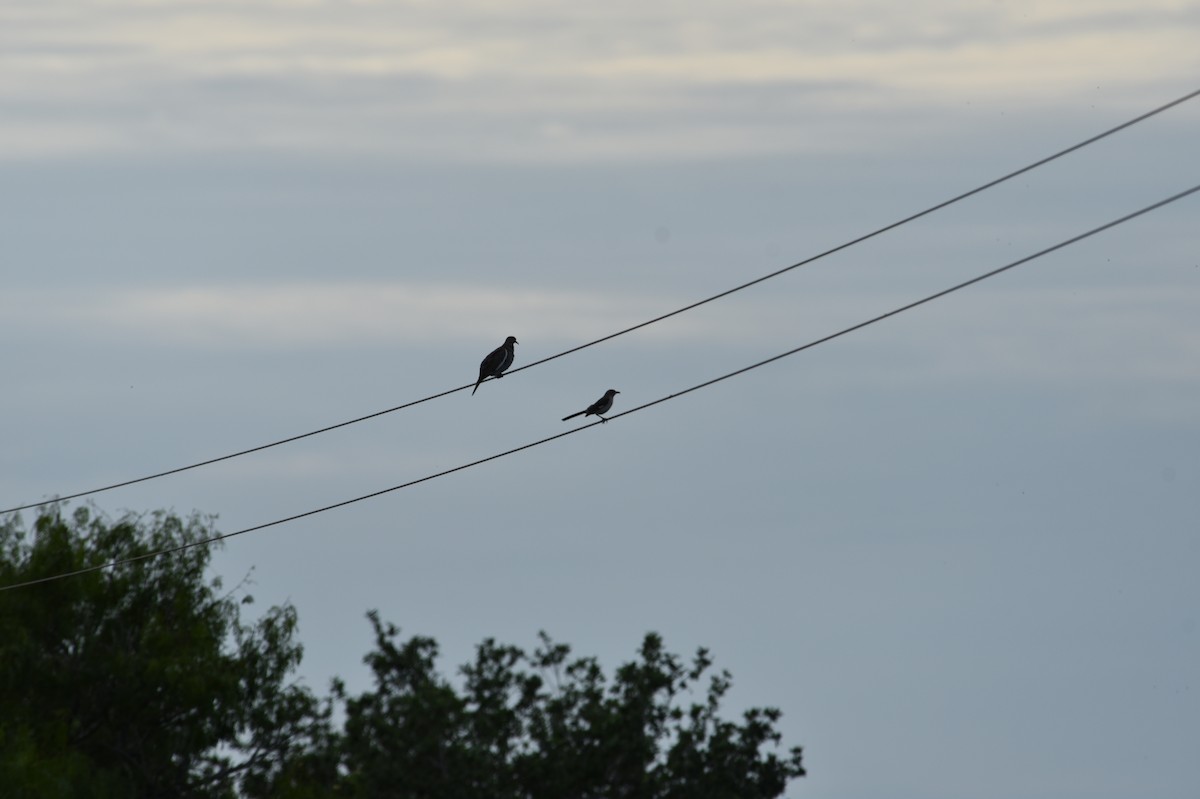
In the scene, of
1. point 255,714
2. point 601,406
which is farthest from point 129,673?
point 601,406

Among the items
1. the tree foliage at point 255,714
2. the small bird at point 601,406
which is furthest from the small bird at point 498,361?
the tree foliage at point 255,714

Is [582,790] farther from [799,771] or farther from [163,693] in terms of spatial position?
[163,693]

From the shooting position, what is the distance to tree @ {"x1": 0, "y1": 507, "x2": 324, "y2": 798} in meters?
35.5

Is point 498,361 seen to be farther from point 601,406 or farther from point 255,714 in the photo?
point 255,714

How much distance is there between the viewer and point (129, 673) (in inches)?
1404

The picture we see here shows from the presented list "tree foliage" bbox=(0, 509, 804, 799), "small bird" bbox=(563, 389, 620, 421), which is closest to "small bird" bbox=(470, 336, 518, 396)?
"small bird" bbox=(563, 389, 620, 421)

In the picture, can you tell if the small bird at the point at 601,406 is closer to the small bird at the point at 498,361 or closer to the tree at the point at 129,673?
the small bird at the point at 498,361

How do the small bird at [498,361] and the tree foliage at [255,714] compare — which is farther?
the tree foliage at [255,714]

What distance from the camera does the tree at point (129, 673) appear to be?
35.5 meters

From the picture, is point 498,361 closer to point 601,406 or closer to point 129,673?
point 601,406

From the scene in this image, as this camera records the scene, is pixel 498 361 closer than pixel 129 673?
Yes

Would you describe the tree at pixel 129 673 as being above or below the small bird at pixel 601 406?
above

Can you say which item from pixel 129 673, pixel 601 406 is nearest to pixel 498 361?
pixel 601 406

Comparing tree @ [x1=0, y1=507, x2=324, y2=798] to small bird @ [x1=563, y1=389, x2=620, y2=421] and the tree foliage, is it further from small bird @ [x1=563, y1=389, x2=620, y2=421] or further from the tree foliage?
small bird @ [x1=563, y1=389, x2=620, y2=421]
